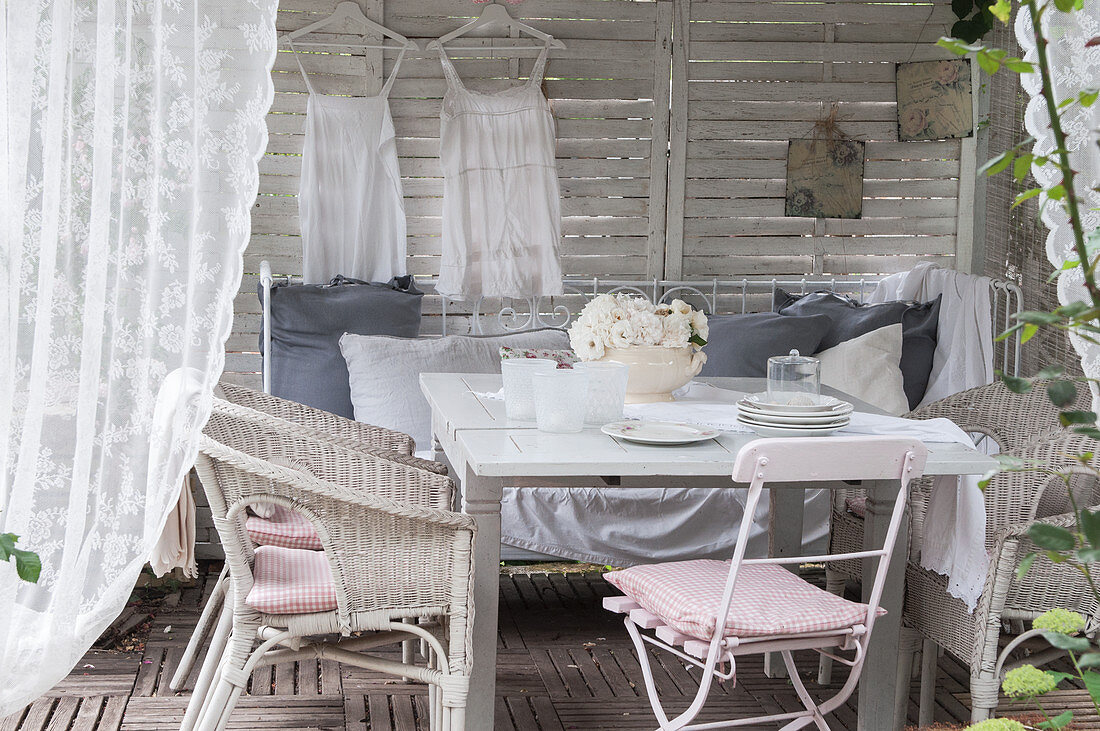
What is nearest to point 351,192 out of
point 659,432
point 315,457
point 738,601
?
point 315,457

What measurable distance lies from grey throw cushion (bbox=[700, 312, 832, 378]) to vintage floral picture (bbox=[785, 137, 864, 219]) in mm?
693

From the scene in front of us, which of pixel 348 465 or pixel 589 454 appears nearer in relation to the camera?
pixel 589 454

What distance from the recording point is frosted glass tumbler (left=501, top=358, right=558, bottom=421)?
8.84ft

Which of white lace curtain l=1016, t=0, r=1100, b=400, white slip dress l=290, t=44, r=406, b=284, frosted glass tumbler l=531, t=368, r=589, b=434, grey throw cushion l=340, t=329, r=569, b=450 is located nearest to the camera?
white lace curtain l=1016, t=0, r=1100, b=400

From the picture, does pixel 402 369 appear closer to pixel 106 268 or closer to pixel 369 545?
pixel 369 545

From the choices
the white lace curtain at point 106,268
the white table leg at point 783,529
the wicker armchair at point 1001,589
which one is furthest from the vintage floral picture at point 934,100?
the white lace curtain at point 106,268

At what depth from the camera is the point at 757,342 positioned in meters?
4.37

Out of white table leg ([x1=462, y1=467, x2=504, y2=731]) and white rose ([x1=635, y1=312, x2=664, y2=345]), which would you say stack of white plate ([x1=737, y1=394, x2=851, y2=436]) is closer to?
white rose ([x1=635, y1=312, x2=664, y2=345])

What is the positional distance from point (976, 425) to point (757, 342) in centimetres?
118

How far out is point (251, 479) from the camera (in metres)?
2.29

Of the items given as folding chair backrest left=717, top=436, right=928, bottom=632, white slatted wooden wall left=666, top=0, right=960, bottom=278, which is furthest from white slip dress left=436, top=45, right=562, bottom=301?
folding chair backrest left=717, top=436, right=928, bottom=632

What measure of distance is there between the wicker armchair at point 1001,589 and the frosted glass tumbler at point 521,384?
1005mm

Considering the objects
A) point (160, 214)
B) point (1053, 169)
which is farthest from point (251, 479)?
point (1053, 169)

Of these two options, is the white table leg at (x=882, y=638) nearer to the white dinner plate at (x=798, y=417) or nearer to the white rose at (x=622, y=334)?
the white dinner plate at (x=798, y=417)
